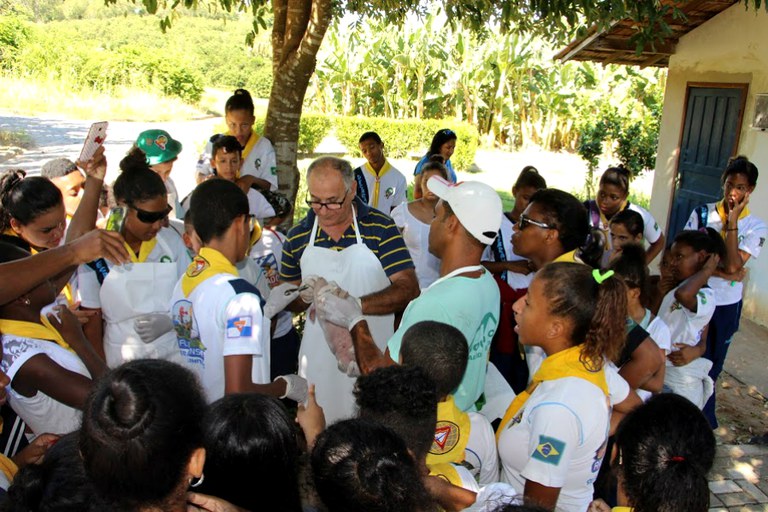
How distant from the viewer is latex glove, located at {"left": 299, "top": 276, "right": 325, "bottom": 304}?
278 cm

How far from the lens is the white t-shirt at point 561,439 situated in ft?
6.23

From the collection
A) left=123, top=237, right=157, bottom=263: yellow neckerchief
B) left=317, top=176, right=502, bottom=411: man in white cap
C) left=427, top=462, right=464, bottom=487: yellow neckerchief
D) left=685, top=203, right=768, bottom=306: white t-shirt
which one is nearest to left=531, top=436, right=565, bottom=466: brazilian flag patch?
left=427, top=462, right=464, bottom=487: yellow neckerchief

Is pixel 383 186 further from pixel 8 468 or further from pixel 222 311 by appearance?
pixel 8 468

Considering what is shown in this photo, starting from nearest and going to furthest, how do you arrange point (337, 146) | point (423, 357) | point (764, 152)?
point (423, 357) < point (764, 152) < point (337, 146)

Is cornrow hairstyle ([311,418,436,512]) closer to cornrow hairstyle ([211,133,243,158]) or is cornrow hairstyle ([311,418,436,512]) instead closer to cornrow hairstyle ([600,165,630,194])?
cornrow hairstyle ([211,133,243,158])

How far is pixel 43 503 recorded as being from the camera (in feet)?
4.71

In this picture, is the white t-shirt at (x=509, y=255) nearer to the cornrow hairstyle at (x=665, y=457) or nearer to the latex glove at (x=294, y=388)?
the latex glove at (x=294, y=388)

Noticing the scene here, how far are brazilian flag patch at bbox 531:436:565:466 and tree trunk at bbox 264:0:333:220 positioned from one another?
384 cm

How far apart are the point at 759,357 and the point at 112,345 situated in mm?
6002

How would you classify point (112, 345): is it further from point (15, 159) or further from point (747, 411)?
point (15, 159)

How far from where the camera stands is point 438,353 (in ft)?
6.56

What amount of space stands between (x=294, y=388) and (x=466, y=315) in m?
0.79

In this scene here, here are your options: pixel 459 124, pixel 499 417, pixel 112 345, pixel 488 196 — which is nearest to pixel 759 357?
pixel 499 417

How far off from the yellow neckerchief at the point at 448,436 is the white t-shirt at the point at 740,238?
3.03 m
